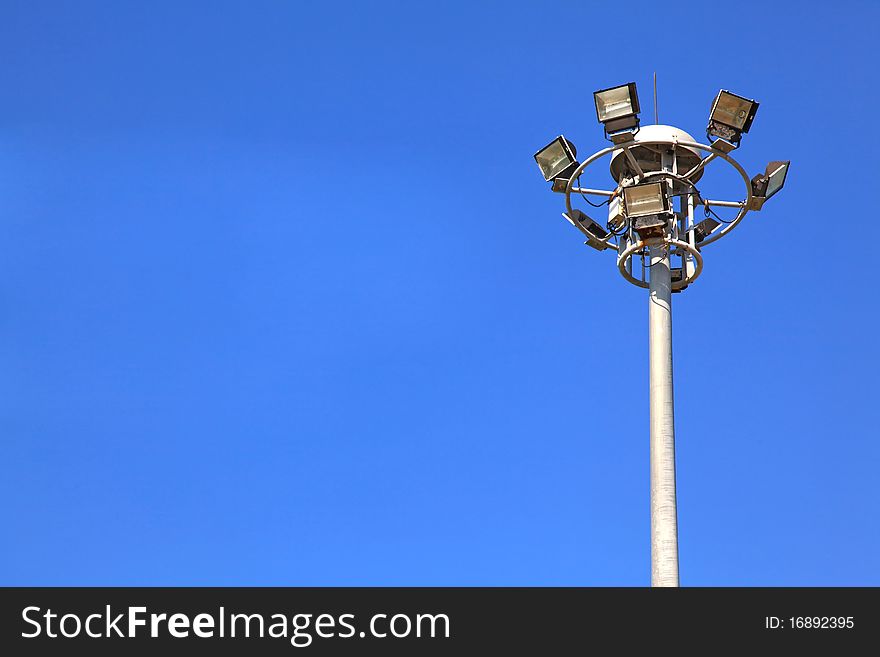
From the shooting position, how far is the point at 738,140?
36344mm

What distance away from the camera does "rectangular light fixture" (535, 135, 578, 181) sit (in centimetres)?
3784

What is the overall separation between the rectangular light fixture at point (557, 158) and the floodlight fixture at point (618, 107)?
176cm

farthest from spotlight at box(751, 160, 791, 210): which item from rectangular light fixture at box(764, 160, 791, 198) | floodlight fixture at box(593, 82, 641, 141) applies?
floodlight fixture at box(593, 82, 641, 141)

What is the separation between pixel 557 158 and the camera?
38.0 metres

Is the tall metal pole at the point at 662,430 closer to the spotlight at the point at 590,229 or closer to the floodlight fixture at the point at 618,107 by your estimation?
the spotlight at the point at 590,229

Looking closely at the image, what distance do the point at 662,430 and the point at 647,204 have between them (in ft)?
21.5

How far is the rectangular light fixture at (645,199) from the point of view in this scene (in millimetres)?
36656

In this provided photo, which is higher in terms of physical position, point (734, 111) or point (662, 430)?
point (734, 111)

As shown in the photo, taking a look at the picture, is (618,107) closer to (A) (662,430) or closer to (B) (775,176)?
(B) (775,176)

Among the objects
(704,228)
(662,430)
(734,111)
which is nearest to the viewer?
(662,430)

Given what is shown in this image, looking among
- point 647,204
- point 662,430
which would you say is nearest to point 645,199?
point 647,204

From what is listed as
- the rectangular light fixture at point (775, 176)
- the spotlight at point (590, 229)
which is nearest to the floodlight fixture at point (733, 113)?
the rectangular light fixture at point (775, 176)
